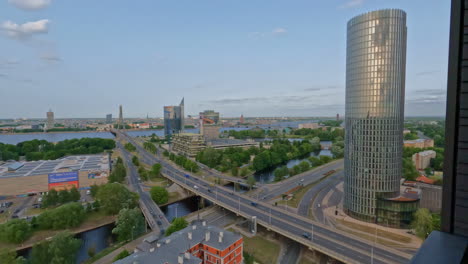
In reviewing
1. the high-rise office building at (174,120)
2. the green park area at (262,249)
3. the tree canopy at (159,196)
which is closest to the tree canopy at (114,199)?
the tree canopy at (159,196)

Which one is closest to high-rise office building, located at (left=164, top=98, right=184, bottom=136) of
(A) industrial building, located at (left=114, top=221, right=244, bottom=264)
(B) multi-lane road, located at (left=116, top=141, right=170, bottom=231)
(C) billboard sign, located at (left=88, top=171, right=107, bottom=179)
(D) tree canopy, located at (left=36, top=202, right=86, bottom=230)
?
(B) multi-lane road, located at (left=116, top=141, right=170, bottom=231)

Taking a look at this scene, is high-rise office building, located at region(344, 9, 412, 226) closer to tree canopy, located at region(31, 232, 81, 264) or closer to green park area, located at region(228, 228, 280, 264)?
green park area, located at region(228, 228, 280, 264)

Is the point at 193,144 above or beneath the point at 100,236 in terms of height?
above

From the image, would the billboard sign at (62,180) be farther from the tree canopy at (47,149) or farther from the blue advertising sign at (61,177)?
the tree canopy at (47,149)

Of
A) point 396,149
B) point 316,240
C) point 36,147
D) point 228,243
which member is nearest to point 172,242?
point 228,243

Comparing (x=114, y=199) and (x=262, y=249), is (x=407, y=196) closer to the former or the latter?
(x=262, y=249)

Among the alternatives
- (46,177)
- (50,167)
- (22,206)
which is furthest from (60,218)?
(50,167)

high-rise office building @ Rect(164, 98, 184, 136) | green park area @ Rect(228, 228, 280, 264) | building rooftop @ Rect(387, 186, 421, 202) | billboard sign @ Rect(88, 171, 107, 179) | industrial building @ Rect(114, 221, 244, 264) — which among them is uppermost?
high-rise office building @ Rect(164, 98, 184, 136)

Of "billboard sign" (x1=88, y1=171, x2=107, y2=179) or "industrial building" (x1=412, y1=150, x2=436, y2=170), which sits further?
"industrial building" (x1=412, y1=150, x2=436, y2=170)
